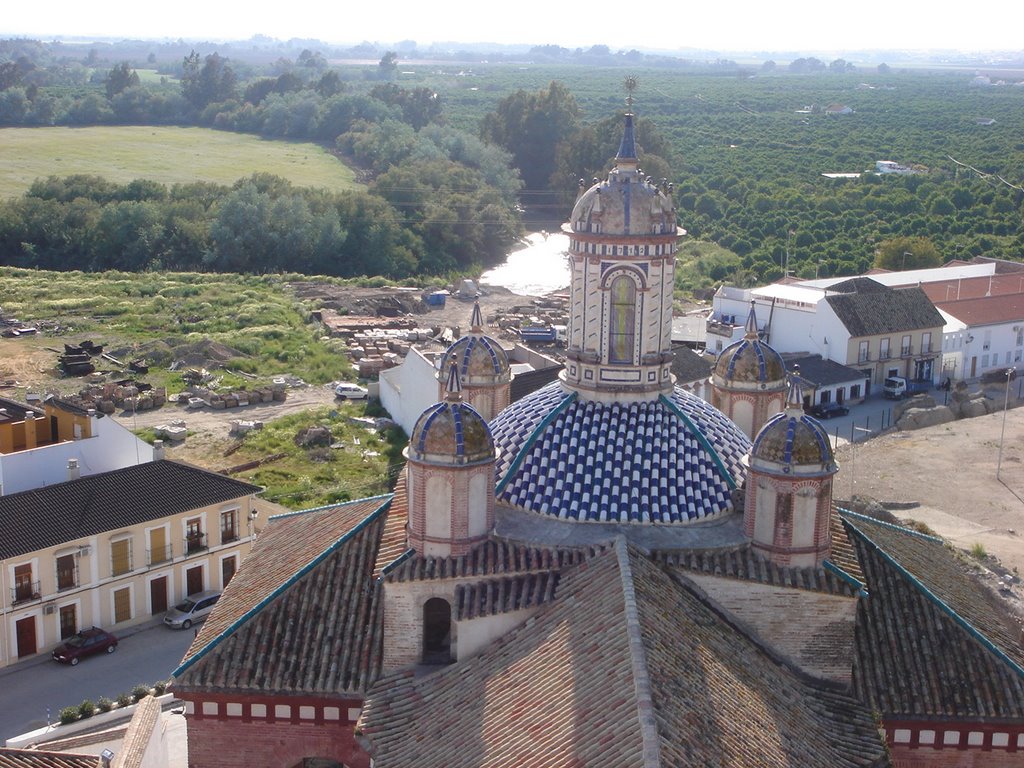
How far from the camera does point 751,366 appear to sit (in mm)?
19438

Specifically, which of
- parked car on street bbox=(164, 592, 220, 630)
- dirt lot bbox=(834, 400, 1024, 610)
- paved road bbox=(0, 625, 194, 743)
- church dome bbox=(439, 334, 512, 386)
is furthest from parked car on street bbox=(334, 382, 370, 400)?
church dome bbox=(439, 334, 512, 386)

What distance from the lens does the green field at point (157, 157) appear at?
97.2m

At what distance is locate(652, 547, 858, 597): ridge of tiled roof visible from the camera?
1490 cm

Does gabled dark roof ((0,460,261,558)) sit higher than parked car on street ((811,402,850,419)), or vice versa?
gabled dark roof ((0,460,261,558))

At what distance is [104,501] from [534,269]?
56.3 m

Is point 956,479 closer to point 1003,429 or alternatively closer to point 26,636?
point 1003,429

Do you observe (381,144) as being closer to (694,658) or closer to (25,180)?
(25,180)

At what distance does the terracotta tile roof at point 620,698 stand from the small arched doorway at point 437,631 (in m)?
0.49

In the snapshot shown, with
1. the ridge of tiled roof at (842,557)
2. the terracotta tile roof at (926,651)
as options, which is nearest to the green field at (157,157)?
the ridge of tiled roof at (842,557)

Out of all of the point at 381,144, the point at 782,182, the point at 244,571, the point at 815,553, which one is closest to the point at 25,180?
the point at 381,144

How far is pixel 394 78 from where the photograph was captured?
198000mm

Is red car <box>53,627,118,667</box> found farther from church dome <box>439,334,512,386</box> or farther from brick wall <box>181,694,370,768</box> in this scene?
church dome <box>439,334,512,386</box>

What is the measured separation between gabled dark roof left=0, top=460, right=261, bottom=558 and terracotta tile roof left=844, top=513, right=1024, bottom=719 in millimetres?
16139

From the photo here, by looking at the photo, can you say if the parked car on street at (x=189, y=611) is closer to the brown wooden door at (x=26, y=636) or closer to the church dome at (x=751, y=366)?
the brown wooden door at (x=26, y=636)
